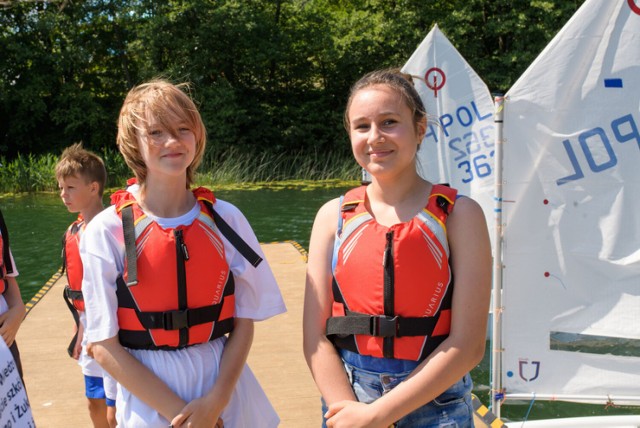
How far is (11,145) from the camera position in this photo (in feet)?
73.4

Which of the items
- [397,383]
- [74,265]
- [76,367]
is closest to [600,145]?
[397,383]

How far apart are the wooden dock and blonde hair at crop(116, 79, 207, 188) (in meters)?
2.04

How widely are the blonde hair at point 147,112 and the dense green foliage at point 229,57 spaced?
1903 cm

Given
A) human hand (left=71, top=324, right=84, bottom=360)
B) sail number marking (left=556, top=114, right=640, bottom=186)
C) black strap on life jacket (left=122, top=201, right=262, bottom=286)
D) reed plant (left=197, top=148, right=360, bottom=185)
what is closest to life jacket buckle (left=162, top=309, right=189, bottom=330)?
black strap on life jacket (left=122, top=201, right=262, bottom=286)

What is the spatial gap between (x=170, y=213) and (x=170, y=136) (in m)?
0.23

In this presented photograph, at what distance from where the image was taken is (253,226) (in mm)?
11977

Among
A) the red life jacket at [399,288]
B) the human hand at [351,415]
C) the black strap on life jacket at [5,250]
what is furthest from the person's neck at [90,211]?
the human hand at [351,415]

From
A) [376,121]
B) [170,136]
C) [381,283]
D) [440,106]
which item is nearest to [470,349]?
[381,283]

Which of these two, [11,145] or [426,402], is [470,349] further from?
[11,145]

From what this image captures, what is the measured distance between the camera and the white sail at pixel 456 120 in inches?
191

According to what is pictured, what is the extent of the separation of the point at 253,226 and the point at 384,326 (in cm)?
1045

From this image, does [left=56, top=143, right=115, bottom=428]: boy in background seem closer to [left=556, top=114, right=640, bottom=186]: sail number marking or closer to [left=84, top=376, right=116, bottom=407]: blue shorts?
[left=84, top=376, right=116, bottom=407]: blue shorts

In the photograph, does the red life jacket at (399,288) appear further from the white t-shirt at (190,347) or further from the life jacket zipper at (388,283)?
the white t-shirt at (190,347)

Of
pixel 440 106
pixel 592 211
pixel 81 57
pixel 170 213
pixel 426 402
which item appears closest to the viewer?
pixel 426 402
